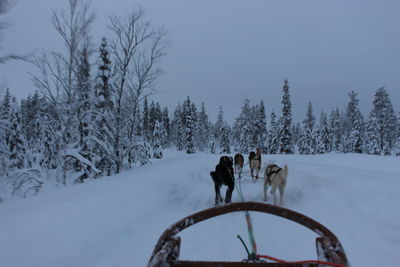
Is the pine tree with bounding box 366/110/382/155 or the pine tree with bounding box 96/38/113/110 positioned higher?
the pine tree with bounding box 96/38/113/110

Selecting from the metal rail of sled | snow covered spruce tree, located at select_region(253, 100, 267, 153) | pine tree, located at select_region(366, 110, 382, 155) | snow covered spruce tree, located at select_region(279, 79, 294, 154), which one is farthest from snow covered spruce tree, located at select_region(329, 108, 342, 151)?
the metal rail of sled

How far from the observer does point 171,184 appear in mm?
8359

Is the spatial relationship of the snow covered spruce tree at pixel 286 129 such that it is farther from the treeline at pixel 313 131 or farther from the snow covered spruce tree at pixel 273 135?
the snow covered spruce tree at pixel 273 135

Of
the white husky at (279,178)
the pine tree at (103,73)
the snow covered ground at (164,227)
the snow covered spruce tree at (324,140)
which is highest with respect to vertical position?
the pine tree at (103,73)

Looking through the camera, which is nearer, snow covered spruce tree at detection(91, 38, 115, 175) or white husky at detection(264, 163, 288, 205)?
white husky at detection(264, 163, 288, 205)

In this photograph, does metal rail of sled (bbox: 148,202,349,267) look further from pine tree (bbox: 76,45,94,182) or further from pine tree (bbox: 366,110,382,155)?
pine tree (bbox: 366,110,382,155)

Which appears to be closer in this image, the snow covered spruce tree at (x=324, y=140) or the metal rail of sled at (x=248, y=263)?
the metal rail of sled at (x=248, y=263)

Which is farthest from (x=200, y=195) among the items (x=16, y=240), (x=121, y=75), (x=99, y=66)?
(x=99, y=66)

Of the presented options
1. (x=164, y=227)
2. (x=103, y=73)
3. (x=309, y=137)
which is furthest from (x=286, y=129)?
(x=164, y=227)

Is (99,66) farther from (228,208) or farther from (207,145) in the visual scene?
(207,145)

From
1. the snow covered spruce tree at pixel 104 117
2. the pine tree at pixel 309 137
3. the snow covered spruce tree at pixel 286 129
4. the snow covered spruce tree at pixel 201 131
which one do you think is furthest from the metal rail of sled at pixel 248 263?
the snow covered spruce tree at pixel 201 131

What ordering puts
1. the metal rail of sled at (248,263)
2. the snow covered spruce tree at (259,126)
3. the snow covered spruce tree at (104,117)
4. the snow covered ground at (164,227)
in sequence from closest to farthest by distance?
the metal rail of sled at (248,263) < the snow covered ground at (164,227) < the snow covered spruce tree at (104,117) < the snow covered spruce tree at (259,126)

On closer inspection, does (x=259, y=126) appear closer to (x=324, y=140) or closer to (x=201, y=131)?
(x=324, y=140)

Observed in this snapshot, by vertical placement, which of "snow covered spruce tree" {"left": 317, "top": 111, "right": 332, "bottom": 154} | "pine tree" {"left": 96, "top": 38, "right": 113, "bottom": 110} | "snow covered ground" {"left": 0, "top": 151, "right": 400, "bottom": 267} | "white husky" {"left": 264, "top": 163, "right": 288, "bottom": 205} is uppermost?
"pine tree" {"left": 96, "top": 38, "right": 113, "bottom": 110}
